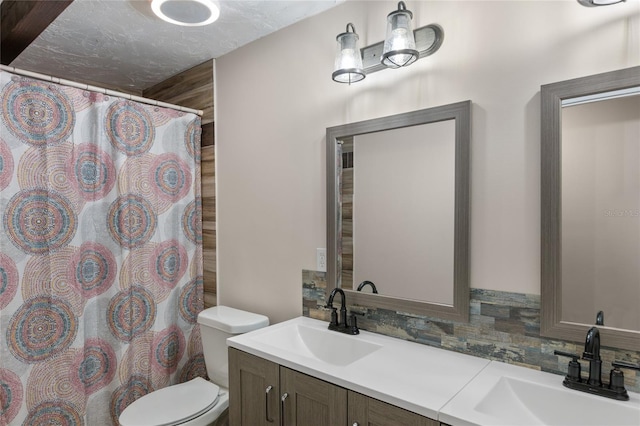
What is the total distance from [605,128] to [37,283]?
245 centimetres

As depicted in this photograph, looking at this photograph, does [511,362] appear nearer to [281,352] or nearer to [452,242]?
[452,242]

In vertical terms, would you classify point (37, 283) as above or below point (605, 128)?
below

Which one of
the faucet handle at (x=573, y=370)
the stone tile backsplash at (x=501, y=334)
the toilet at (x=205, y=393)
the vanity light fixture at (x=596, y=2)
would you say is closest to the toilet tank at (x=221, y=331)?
the toilet at (x=205, y=393)

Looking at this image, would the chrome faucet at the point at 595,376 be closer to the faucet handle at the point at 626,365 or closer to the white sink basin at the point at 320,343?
the faucet handle at the point at 626,365

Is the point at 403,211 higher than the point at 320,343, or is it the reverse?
the point at 403,211

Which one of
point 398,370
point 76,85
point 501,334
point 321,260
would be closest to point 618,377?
point 501,334

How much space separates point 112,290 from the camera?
7.12ft

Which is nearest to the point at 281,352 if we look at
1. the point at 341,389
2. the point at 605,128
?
the point at 341,389

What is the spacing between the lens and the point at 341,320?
1.82 metres

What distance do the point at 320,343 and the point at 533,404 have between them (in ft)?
2.90

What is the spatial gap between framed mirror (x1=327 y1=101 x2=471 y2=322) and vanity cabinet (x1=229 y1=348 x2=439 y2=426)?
51 cm

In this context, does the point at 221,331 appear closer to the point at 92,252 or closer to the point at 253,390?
the point at 253,390

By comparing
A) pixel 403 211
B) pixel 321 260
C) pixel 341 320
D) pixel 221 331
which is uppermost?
pixel 403 211

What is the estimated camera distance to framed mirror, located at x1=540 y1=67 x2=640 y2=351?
47.5 inches
